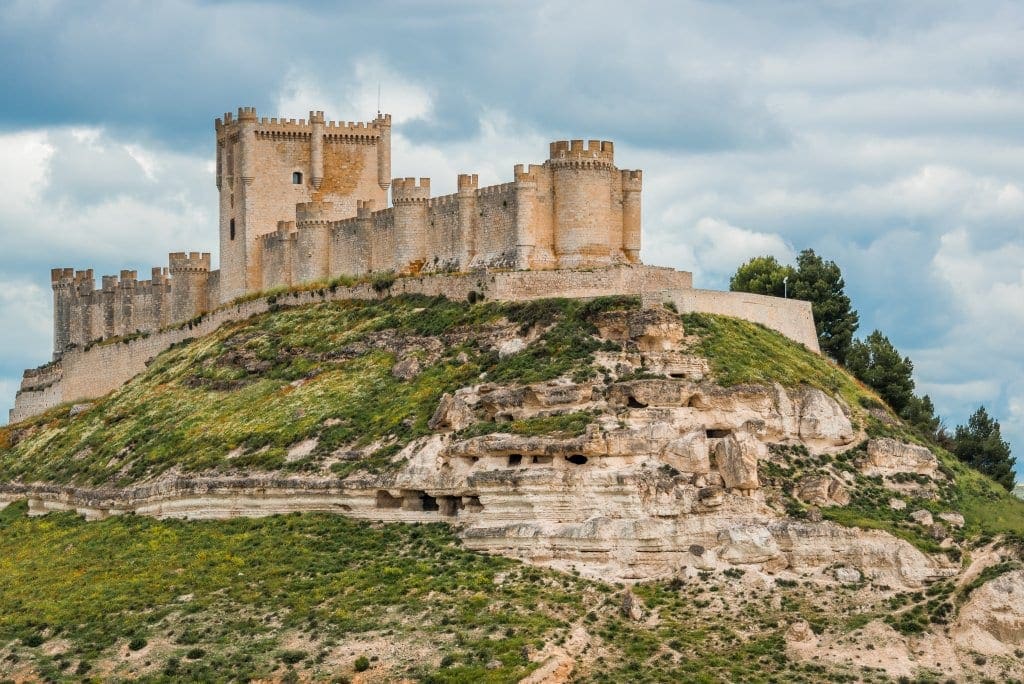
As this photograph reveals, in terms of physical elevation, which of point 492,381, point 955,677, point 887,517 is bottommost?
point 955,677

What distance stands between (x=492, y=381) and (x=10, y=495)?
2667cm

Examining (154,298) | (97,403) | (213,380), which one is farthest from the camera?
(154,298)

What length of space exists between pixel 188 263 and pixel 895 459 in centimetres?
4618

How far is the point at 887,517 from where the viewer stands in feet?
220

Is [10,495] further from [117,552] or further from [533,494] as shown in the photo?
[533,494]

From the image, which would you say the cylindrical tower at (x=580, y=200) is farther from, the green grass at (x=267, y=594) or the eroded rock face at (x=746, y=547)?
the eroded rock face at (x=746, y=547)

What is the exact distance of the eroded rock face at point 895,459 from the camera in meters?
70.2

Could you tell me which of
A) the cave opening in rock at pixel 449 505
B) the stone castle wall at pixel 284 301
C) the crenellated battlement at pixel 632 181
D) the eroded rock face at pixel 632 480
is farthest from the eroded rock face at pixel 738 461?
the crenellated battlement at pixel 632 181

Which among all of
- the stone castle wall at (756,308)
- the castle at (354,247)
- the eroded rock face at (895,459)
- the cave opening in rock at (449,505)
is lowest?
the cave opening in rock at (449,505)

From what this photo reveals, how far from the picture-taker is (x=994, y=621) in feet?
198

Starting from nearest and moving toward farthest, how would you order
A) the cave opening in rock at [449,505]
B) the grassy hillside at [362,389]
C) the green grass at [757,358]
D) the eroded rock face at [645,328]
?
the cave opening in rock at [449,505], the green grass at [757,358], the eroded rock face at [645,328], the grassy hillside at [362,389]

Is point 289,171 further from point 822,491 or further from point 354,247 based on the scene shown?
point 822,491

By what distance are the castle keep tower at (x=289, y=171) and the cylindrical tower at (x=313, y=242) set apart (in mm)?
3082

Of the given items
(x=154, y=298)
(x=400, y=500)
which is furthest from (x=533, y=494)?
(x=154, y=298)
